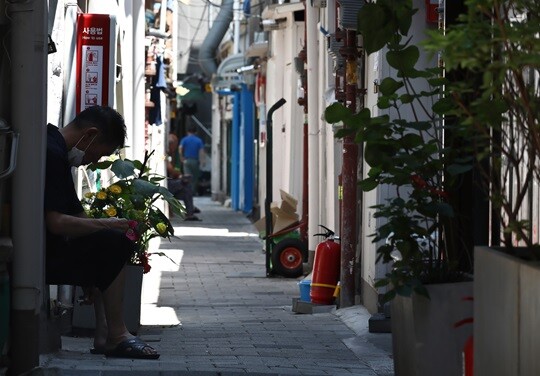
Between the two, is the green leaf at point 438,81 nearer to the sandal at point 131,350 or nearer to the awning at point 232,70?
the sandal at point 131,350

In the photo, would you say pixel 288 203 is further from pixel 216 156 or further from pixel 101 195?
pixel 216 156

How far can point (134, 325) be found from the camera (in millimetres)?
10391

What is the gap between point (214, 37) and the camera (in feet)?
135

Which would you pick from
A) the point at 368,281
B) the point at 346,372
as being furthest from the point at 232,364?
the point at 368,281

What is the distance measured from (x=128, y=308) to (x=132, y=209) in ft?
2.30

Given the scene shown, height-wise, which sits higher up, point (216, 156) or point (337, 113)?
point (337, 113)

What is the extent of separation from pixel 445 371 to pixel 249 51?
2272 cm

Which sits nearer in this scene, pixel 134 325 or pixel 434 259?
pixel 434 259

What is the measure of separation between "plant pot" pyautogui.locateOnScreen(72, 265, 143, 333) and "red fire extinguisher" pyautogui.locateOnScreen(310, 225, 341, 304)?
339 centimetres

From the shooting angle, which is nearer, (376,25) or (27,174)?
(376,25)

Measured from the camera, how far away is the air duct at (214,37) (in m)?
38.3

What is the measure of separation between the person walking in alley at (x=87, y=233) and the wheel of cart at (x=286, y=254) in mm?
8424

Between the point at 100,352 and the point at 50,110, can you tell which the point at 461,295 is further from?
the point at 50,110

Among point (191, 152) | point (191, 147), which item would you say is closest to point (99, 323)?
point (191, 147)
